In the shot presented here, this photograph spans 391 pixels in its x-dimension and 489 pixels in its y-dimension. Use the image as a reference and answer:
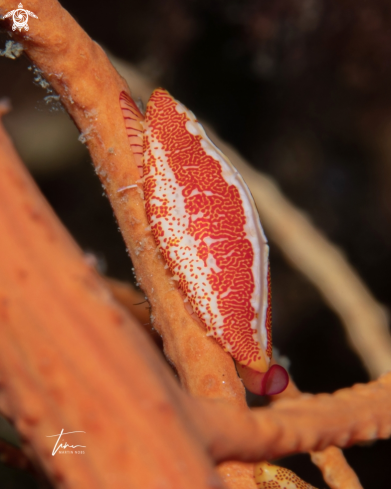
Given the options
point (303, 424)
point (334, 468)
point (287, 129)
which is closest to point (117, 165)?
point (303, 424)

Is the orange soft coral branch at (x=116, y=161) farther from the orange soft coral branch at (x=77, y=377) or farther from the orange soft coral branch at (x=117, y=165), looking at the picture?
the orange soft coral branch at (x=77, y=377)

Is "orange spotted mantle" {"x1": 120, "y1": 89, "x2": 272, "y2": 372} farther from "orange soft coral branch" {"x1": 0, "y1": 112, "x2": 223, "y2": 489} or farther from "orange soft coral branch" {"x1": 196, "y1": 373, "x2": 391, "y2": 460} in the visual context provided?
"orange soft coral branch" {"x1": 0, "y1": 112, "x2": 223, "y2": 489}

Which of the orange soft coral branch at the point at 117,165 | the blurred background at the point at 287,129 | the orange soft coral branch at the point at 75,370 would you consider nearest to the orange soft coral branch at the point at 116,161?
the orange soft coral branch at the point at 117,165

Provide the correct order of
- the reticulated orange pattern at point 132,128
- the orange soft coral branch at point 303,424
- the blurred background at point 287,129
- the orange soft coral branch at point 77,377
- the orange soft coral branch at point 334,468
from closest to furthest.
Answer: the orange soft coral branch at point 77,377
the orange soft coral branch at point 303,424
the orange soft coral branch at point 334,468
the reticulated orange pattern at point 132,128
the blurred background at point 287,129

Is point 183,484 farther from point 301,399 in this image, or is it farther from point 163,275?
point 163,275

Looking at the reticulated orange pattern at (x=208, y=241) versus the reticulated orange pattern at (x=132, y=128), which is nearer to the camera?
the reticulated orange pattern at (x=208, y=241)

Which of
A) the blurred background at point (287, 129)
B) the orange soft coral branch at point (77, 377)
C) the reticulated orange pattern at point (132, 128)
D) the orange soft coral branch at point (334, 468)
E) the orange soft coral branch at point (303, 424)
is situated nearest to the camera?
the orange soft coral branch at point (77, 377)

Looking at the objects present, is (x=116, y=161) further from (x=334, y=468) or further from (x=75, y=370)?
(x=334, y=468)
